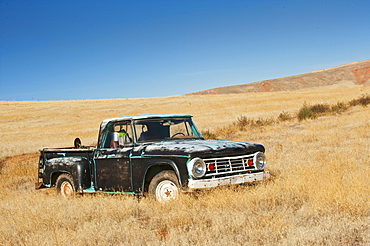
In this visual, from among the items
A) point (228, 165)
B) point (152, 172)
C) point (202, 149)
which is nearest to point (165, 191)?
point (152, 172)

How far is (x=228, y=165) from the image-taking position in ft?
18.8

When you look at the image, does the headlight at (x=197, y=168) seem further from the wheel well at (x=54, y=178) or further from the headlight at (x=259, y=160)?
the wheel well at (x=54, y=178)

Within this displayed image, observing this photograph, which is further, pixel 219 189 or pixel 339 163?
pixel 339 163

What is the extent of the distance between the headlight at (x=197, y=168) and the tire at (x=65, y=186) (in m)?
2.90

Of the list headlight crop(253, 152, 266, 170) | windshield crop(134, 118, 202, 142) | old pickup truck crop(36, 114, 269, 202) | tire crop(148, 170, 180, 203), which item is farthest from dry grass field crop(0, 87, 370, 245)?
windshield crop(134, 118, 202, 142)

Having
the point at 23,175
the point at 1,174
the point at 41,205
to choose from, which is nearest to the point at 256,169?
the point at 41,205

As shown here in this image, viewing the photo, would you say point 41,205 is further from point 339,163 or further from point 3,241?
point 339,163

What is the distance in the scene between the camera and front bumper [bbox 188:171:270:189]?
5.32m

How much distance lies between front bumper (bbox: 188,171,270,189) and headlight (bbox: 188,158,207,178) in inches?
3.7

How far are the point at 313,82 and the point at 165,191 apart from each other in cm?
9024

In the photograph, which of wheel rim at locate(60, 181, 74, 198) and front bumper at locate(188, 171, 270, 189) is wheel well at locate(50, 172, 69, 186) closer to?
wheel rim at locate(60, 181, 74, 198)

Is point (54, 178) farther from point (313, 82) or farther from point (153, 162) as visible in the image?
point (313, 82)

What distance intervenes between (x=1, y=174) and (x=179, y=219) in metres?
8.93

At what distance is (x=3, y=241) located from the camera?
4.61m
